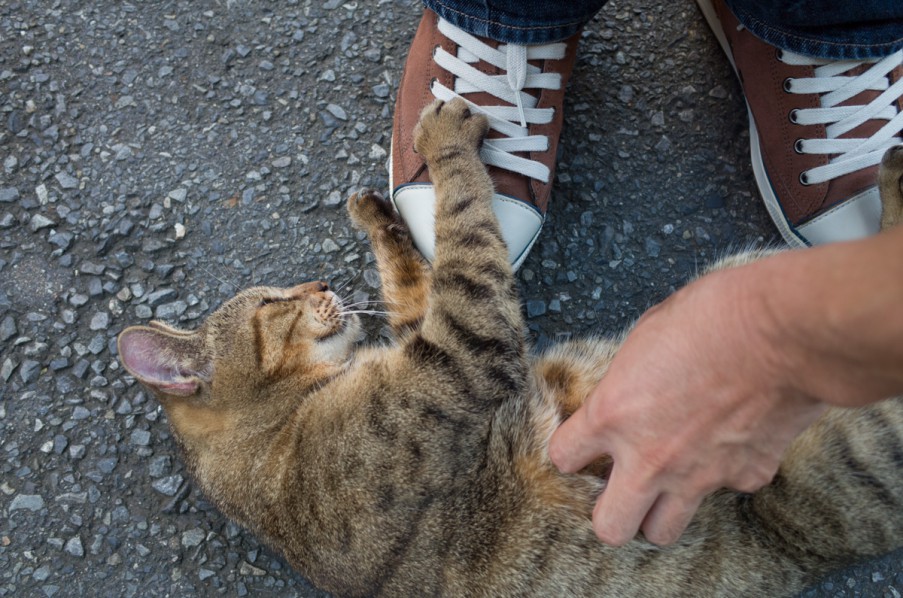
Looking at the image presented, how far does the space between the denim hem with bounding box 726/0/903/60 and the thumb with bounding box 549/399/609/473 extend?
1.71 meters

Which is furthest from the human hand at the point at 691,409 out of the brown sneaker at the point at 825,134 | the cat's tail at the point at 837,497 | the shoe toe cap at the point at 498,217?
the brown sneaker at the point at 825,134

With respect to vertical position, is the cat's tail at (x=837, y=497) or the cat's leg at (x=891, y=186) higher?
the cat's leg at (x=891, y=186)

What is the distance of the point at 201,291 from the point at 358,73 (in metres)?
1.17

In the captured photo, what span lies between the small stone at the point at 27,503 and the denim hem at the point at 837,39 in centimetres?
309

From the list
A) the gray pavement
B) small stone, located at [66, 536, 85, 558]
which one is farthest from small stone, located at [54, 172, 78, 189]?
small stone, located at [66, 536, 85, 558]

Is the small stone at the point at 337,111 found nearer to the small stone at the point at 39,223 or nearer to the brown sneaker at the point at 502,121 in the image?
the brown sneaker at the point at 502,121

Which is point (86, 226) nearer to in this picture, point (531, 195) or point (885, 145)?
point (531, 195)

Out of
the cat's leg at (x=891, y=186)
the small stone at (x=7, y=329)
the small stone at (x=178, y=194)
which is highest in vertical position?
the cat's leg at (x=891, y=186)

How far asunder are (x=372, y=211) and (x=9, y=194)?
1.54 m

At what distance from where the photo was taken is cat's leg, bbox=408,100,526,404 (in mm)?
2137

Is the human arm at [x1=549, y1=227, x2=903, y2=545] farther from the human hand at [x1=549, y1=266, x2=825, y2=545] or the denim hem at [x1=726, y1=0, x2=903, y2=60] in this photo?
the denim hem at [x1=726, y1=0, x2=903, y2=60]

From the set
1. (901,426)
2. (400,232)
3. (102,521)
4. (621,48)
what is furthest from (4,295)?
(901,426)

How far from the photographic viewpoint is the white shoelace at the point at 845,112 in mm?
2484

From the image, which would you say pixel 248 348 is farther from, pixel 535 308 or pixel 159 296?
pixel 535 308
